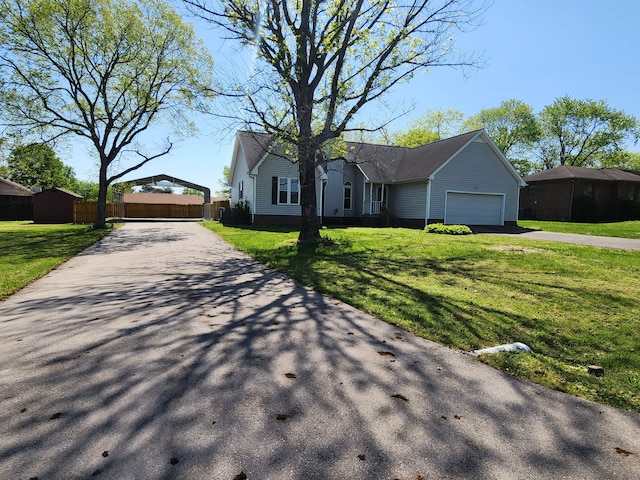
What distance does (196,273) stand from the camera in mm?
8297

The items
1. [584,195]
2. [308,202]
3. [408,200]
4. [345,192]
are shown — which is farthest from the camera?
[584,195]

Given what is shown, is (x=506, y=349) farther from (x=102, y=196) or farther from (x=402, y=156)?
(x=402, y=156)

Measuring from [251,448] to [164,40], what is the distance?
2280 centimetres

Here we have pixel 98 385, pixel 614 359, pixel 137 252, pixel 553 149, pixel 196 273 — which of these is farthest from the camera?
pixel 553 149

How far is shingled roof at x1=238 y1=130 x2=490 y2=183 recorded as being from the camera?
22.1 metres

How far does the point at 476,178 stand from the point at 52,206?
29759 millimetres

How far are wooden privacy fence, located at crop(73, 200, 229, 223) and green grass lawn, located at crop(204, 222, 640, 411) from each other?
21224mm

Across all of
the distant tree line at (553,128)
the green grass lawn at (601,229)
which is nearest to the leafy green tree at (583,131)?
the distant tree line at (553,128)

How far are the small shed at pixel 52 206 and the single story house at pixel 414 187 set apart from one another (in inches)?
563

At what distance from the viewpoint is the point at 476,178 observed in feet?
74.4

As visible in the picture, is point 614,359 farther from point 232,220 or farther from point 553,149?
point 553,149

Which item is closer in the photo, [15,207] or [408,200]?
[408,200]

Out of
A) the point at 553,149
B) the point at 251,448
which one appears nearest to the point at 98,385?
the point at 251,448

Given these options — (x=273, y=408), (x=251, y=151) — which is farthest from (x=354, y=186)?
(x=273, y=408)
